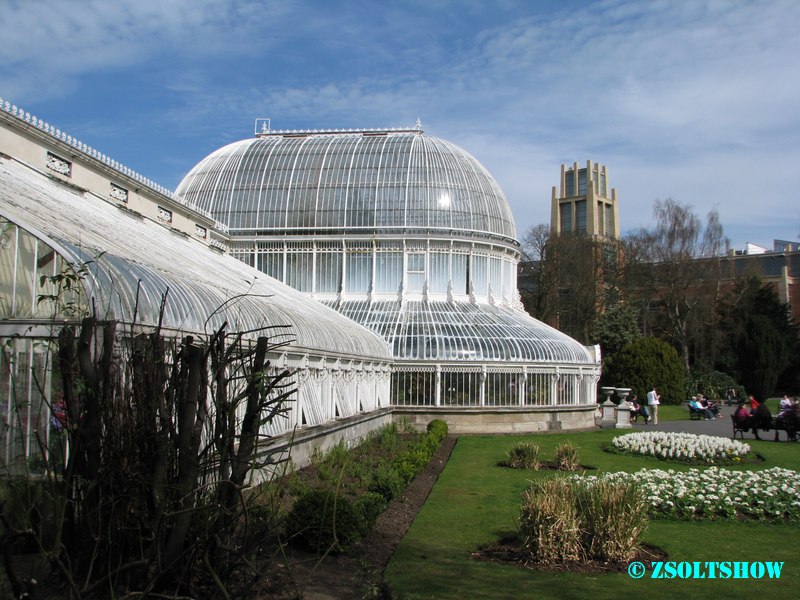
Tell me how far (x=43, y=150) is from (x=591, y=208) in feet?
310

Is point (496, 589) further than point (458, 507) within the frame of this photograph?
No

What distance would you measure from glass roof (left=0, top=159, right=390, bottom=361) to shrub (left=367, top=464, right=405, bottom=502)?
9.46 feet

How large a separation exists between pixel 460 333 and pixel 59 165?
15.3 meters

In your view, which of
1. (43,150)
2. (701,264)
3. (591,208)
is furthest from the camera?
(591,208)

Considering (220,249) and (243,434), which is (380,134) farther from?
(243,434)

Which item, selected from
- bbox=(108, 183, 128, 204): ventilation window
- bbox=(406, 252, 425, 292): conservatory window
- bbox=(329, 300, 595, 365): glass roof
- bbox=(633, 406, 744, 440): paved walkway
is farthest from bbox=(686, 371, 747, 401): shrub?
bbox=(108, 183, 128, 204): ventilation window

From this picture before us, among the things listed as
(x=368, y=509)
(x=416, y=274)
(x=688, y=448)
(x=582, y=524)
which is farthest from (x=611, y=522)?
(x=416, y=274)

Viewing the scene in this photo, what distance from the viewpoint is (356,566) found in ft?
29.6

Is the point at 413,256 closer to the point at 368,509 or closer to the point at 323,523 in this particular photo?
the point at 368,509

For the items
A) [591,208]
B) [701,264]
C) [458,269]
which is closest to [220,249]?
[458,269]

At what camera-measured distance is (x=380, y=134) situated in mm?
34344

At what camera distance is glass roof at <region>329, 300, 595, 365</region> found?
26.9m

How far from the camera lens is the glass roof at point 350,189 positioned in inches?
1222

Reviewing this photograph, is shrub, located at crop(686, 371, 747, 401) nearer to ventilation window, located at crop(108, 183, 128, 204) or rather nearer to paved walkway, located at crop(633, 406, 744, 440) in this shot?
paved walkway, located at crop(633, 406, 744, 440)
